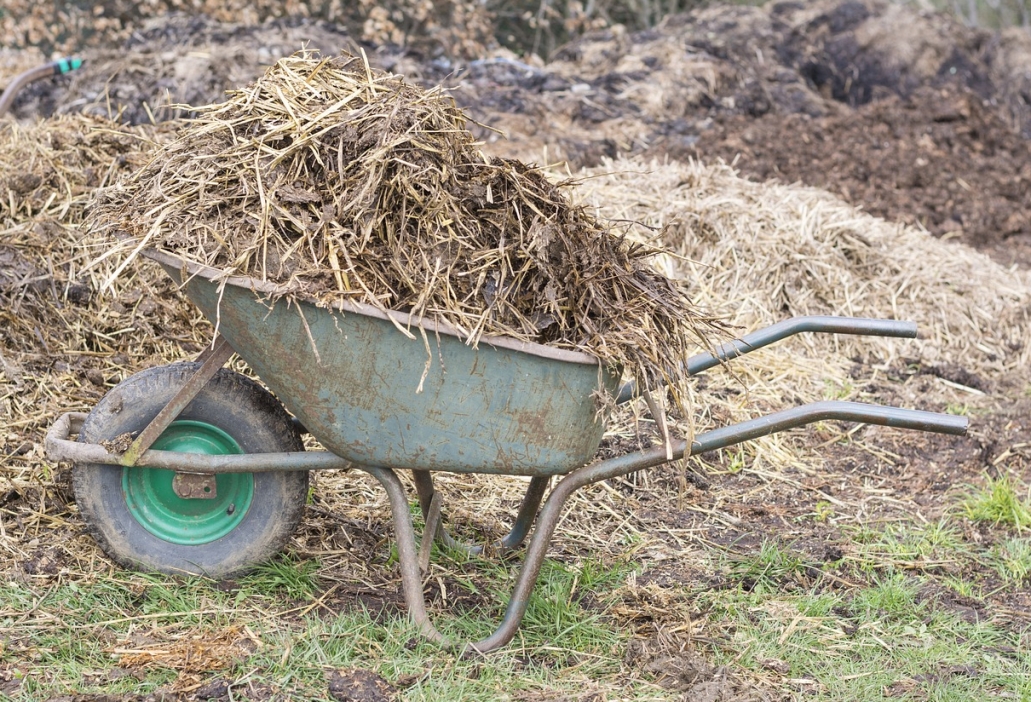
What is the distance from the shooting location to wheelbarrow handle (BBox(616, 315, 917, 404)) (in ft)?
9.06

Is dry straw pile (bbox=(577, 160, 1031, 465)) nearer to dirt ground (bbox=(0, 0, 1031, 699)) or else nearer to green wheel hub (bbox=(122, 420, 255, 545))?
dirt ground (bbox=(0, 0, 1031, 699))

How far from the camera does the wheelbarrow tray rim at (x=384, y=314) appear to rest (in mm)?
2461

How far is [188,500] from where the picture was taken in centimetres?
302

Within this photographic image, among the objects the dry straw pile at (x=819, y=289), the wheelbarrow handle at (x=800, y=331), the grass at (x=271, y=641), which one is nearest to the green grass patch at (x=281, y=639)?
the grass at (x=271, y=641)

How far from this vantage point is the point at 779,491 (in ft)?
13.2

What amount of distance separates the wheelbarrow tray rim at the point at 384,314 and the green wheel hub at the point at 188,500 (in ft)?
1.91

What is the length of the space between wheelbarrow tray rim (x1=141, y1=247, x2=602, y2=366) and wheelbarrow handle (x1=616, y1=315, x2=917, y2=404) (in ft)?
1.07

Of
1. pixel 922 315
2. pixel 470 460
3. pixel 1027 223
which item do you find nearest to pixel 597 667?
pixel 470 460

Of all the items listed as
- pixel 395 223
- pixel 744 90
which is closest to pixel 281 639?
pixel 395 223

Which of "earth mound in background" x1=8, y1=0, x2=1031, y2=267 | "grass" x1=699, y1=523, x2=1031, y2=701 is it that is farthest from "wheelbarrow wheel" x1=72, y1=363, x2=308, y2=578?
"earth mound in background" x1=8, y1=0, x2=1031, y2=267

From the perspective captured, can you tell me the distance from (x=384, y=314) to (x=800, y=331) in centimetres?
112

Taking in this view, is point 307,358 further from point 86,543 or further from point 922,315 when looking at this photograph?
point 922,315

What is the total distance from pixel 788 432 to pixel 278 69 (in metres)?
2.59

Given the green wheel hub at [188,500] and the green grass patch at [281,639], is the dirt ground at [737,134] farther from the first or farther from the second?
the green wheel hub at [188,500]
